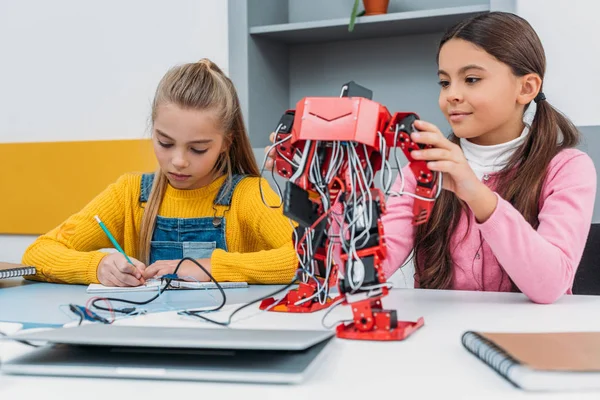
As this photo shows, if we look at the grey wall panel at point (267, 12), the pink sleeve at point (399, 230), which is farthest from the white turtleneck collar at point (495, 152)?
the grey wall panel at point (267, 12)

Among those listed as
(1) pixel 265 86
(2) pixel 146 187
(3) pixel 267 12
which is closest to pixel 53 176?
(1) pixel 265 86

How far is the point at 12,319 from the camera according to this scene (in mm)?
862

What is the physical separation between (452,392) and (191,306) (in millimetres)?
497

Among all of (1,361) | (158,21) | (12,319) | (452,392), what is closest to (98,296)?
(12,319)

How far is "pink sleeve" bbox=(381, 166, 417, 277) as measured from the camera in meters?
1.18

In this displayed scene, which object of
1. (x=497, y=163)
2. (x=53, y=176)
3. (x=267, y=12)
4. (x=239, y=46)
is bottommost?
(x=53, y=176)

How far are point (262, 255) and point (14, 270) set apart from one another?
1.46 feet

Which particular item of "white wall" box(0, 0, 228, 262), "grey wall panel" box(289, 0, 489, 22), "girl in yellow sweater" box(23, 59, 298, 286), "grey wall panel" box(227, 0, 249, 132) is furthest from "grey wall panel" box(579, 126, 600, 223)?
"white wall" box(0, 0, 228, 262)

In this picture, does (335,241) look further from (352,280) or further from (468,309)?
(468,309)

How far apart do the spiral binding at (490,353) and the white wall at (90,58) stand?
168 cm

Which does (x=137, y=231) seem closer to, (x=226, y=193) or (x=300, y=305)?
(x=226, y=193)

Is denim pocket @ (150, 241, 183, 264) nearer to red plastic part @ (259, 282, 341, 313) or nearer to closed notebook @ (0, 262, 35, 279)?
closed notebook @ (0, 262, 35, 279)

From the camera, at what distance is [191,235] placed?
142cm

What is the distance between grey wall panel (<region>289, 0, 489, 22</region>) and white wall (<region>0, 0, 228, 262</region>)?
0.27 m
